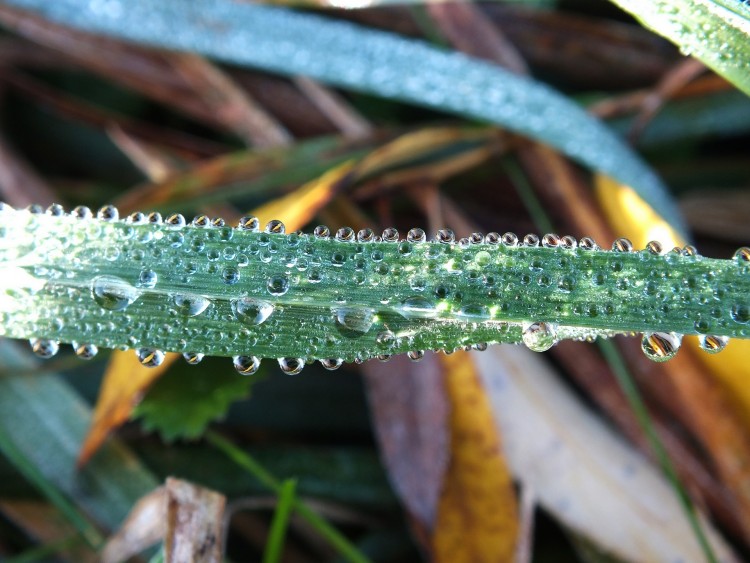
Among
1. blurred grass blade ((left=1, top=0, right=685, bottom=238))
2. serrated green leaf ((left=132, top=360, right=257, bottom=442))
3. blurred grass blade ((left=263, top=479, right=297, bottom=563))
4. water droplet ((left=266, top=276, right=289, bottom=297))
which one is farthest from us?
blurred grass blade ((left=1, top=0, right=685, bottom=238))

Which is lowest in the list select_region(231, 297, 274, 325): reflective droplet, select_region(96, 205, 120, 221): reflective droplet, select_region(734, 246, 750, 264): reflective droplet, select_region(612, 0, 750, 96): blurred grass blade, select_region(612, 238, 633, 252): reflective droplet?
select_region(231, 297, 274, 325): reflective droplet

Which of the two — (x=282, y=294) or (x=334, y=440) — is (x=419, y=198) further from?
(x=282, y=294)

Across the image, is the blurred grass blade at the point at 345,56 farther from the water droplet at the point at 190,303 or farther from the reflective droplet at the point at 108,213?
the water droplet at the point at 190,303

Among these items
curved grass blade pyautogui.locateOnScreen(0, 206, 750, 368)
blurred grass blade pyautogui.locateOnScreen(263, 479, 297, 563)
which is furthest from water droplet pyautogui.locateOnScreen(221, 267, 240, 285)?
blurred grass blade pyautogui.locateOnScreen(263, 479, 297, 563)

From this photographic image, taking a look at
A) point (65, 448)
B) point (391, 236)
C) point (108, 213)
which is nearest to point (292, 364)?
point (391, 236)

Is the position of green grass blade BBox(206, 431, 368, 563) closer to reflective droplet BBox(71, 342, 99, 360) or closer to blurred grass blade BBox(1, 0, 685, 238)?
reflective droplet BBox(71, 342, 99, 360)

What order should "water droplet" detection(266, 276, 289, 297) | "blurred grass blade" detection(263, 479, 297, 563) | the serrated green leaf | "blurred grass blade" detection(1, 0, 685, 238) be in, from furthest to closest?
"blurred grass blade" detection(1, 0, 685, 238)
the serrated green leaf
"blurred grass blade" detection(263, 479, 297, 563)
"water droplet" detection(266, 276, 289, 297)

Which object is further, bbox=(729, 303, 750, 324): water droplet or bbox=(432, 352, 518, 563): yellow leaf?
bbox=(432, 352, 518, 563): yellow leaf

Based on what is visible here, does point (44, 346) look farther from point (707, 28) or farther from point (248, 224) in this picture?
point (707, 28)
